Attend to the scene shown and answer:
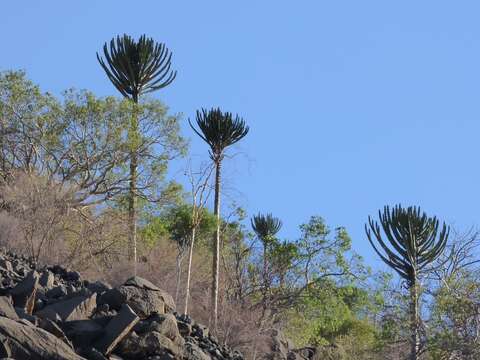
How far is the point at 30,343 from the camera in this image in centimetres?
1246

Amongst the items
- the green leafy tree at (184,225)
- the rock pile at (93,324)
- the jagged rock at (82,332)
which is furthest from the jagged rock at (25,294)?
the green leafy tree at (184,225)

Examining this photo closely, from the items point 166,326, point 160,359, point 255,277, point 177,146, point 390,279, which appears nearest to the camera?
point 160,359

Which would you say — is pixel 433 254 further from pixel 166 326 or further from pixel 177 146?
pixel 166 326

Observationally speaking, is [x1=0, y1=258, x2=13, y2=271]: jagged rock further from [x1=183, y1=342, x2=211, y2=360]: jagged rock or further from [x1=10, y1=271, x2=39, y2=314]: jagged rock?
[x1=183, y1=342, x2=211, y2=360]: jagged rock

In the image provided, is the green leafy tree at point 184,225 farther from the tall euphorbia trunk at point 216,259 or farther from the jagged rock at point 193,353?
the jagged rock at point 193,353

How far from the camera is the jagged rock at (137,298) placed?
1570cm

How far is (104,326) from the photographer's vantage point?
1441 cm

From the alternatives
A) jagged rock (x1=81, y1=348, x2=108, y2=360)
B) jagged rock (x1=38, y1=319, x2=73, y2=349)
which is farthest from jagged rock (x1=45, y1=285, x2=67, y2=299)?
jagged rock (x1=81, y1=348, x2=108, y2=360)

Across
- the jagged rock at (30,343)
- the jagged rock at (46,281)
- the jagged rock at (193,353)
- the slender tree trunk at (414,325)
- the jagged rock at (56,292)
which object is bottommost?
the jagged rock at (30,343)

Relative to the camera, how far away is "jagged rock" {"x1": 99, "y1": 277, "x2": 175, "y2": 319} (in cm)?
1570

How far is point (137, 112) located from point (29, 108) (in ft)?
12.1

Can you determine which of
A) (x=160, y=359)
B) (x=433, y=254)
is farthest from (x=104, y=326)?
(x=433, y=254)

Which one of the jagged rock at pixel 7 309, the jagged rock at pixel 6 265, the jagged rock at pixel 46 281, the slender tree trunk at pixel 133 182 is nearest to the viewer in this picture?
the jagged rock at pixel 7 309

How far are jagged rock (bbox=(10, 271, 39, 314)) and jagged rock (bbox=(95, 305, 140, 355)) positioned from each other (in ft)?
4.25
